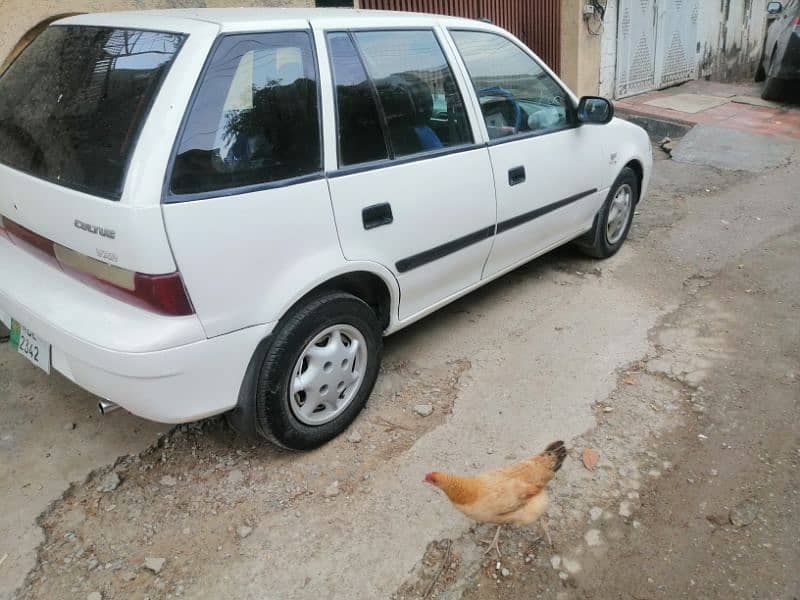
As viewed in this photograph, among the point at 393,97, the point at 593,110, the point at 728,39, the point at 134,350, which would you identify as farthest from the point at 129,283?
the point at 728,39

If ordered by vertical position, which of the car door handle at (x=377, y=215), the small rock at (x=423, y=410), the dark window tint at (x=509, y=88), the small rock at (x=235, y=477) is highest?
the dark window tint at (x=509, y=88)

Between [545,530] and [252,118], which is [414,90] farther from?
[545,530]

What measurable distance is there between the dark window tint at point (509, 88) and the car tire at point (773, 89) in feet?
24.5

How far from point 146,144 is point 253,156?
375 millimetres

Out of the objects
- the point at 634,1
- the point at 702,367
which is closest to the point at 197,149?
the point at 702,367

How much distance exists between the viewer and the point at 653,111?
865 centimetres

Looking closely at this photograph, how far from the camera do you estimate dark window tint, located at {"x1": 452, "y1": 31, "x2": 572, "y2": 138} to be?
10.8 feet

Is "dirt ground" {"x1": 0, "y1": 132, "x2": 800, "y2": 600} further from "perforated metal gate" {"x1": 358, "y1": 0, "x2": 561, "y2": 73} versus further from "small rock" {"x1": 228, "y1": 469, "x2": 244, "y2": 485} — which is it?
"perforated metal gate" {"x1": 358, "y1": 0, "x2": 561, "y2": 73}

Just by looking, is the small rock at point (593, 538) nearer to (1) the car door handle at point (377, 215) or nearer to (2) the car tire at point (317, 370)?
(2) the car tire at point (317, 370)

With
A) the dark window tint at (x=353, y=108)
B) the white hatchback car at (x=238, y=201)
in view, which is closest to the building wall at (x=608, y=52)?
the white hatchback car at (x=238, y=201)

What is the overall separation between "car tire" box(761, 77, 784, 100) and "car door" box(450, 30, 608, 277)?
7.20 m

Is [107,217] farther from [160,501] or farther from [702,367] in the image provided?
[702,367]

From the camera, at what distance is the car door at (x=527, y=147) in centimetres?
333

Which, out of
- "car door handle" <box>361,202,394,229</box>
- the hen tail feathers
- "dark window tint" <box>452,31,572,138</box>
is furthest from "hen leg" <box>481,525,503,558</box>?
"dark window tint" <box>452,31,572,138</box>
